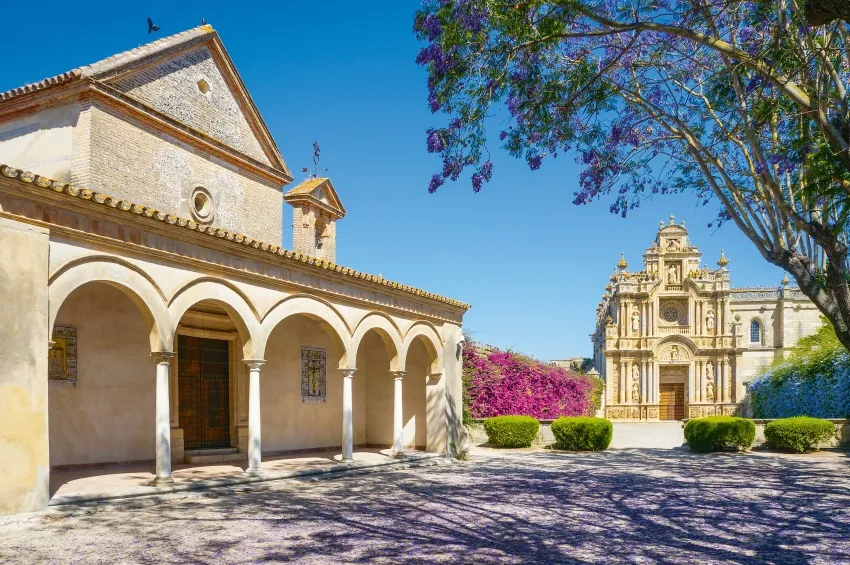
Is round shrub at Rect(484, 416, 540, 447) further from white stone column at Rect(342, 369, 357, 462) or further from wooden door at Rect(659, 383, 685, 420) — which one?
wooden door at Rect(659, 383, 685, 420)

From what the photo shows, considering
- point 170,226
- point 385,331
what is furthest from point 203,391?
point 170,226

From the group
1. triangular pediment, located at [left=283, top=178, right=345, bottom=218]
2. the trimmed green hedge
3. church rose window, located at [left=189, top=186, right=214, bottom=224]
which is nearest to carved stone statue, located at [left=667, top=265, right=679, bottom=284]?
the trimmed green hedge

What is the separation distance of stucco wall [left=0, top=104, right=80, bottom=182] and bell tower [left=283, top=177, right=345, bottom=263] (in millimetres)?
6455

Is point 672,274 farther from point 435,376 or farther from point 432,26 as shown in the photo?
point 432,26

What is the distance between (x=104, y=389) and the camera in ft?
42.4

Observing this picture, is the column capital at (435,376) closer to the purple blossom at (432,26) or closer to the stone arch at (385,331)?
the stone arch at (385,331)

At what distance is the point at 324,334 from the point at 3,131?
7.89 meters

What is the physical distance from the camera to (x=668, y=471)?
16.7 metres

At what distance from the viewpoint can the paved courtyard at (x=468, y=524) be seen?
764 cm

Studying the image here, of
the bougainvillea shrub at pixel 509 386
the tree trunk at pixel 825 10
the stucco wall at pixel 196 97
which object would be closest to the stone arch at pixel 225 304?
the stucco wall at pixel 196 97

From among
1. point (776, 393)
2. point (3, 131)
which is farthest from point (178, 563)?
point (776, 393)

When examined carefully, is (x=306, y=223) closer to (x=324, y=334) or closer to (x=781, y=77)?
(x=324, y=334)

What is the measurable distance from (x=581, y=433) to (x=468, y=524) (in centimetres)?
1384

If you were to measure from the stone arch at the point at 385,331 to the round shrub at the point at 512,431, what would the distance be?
7.00 m
